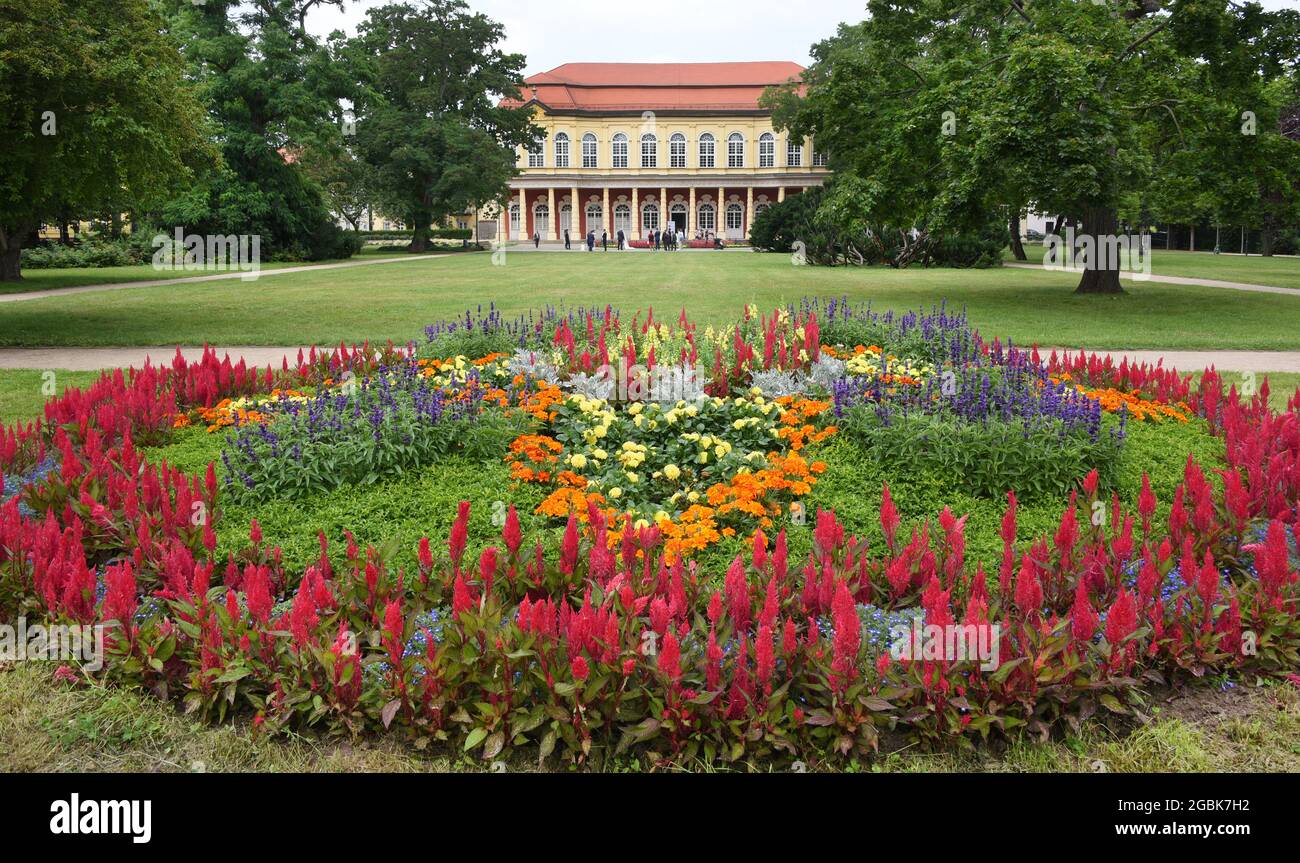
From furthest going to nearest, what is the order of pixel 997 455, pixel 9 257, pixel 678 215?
1. pixel 678 215
2. pixel 9 257
3. pixel 997 455

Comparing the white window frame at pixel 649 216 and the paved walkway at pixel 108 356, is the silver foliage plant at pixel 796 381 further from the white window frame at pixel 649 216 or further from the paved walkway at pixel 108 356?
the white window frame at pixel 649 216

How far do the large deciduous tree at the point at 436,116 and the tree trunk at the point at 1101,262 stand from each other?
3724 centimetres

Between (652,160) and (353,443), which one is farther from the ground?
(652,160)

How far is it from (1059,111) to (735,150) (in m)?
69.4

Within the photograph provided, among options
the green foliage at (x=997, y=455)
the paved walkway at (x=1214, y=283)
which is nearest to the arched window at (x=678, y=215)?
the paved walkway at (x=1214, y=283)

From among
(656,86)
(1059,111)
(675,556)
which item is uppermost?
(656,86)

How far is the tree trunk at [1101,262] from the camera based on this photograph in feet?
70.7

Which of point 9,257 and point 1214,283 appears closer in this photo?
point 1214,283

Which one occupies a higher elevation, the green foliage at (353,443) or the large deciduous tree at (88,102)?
the large deciduous tree at (88,102)

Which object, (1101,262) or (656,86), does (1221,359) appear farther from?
(656,86)

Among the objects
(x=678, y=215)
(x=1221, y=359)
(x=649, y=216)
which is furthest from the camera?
(x=649, y=216)

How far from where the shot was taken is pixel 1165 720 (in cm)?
346

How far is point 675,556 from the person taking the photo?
4020 millimetres

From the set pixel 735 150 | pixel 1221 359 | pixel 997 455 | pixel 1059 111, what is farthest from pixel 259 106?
pixel 735 150
